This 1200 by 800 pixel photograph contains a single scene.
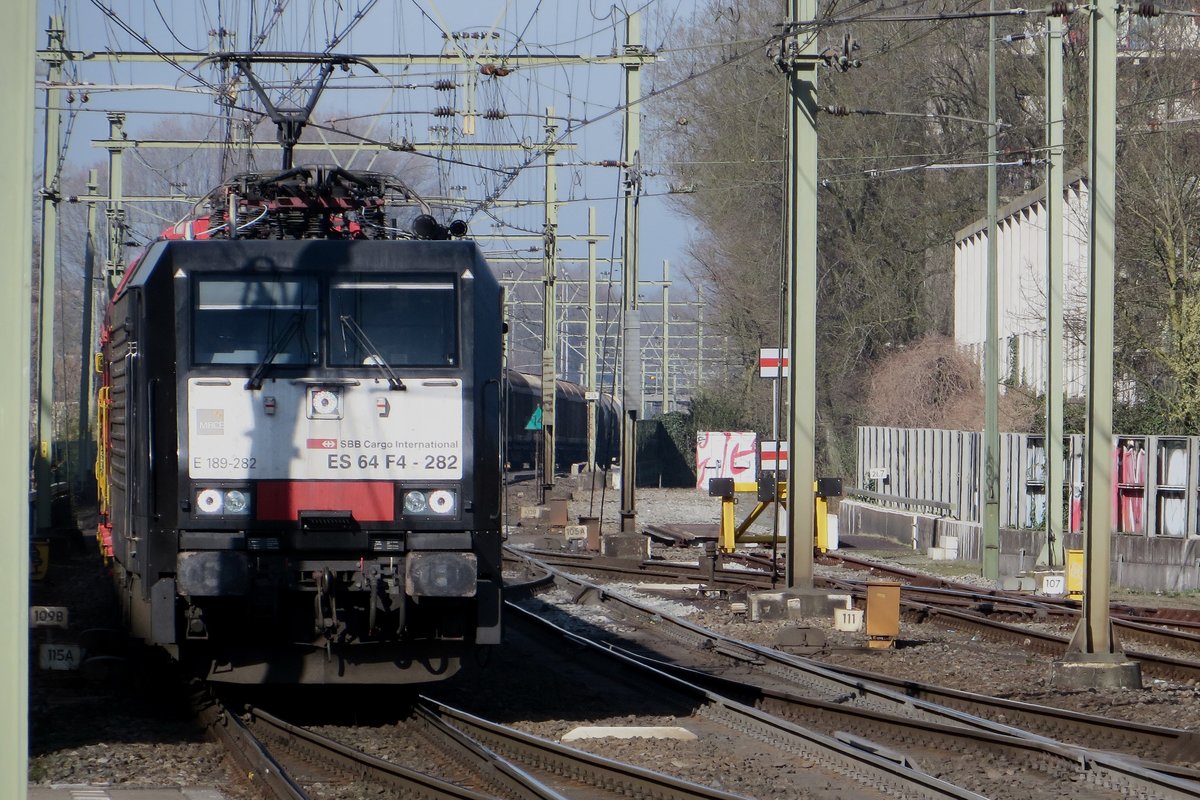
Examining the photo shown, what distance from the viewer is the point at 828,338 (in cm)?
4194

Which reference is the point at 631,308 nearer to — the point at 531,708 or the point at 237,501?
the point at 531,708

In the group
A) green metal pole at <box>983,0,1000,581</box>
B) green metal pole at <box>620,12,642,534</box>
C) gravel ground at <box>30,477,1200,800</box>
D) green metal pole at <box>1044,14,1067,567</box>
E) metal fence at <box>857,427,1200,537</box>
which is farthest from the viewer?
green metal pole at <box>620,12,642,534</box>

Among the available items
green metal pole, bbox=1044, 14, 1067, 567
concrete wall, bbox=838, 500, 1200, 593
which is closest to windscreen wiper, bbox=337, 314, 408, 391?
concrete wall, bbox=838, 500, 1200, 593

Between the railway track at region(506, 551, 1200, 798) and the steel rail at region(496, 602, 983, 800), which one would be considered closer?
the steel rail at region(496, 602, 983, 800)

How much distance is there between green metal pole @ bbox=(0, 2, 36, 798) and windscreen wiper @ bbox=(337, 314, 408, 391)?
5.56 meters

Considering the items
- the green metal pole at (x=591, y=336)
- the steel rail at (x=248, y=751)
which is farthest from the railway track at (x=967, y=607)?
the green metal pole at (x=591, y=336)

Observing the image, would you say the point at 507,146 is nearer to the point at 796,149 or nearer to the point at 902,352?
the point at 796,149

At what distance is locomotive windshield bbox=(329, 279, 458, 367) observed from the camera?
30.6 ft

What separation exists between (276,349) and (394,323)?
0.78 meters

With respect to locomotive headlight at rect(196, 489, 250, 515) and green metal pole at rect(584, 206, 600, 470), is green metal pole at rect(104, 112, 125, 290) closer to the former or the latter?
green metal pole at rect(584, 206, 600, 470)

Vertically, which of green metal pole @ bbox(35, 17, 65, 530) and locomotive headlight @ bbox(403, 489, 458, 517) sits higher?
green metal pole @ bbox(35, 17, 65, 530)

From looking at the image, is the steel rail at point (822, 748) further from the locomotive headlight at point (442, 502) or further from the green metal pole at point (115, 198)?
the green metal pole at point (115, 198)

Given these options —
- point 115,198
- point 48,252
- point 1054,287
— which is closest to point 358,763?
point 1054,287

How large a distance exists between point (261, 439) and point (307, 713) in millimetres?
2653
